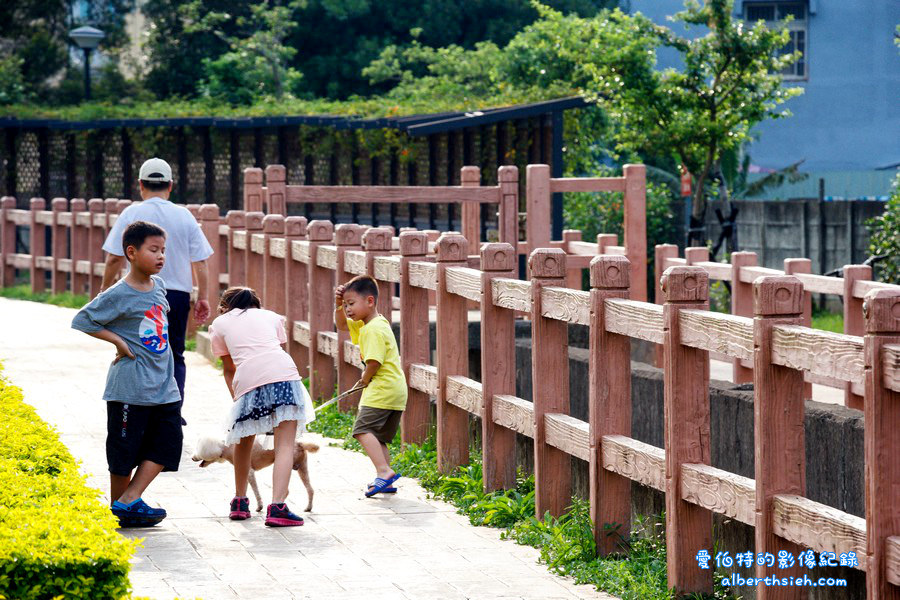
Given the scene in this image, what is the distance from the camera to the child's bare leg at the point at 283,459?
7.42 meters

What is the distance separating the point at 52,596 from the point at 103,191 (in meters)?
23.1

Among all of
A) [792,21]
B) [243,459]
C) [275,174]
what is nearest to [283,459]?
[243,459]

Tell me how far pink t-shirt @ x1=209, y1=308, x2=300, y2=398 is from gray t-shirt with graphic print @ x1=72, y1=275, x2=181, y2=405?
0.33 m

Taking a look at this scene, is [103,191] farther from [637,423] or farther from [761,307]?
[761,307]

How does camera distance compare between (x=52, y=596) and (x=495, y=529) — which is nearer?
(x=52, y=596)

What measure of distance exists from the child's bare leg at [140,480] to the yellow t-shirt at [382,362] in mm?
1416

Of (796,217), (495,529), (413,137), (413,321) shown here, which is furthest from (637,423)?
(796,217)

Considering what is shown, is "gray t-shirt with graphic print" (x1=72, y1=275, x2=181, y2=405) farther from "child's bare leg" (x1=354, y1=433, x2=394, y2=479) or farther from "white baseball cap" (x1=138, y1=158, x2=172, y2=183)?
"white baseball cap" (x1=138, y1=158, x2=172, y2=183)

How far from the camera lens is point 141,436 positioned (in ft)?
24.2

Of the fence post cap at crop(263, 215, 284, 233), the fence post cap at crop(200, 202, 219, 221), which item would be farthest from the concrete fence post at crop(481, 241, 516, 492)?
the fence post cap at crop(200, 202, 219, 221)

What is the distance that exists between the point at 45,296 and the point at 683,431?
16.9 metres

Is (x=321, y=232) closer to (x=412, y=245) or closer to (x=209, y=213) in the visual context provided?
(x=412, y=245)

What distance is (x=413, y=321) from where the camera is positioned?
9469 millimetres

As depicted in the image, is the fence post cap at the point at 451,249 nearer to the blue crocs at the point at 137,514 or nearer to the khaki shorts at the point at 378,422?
the khaki shorts at the point at 378,422
